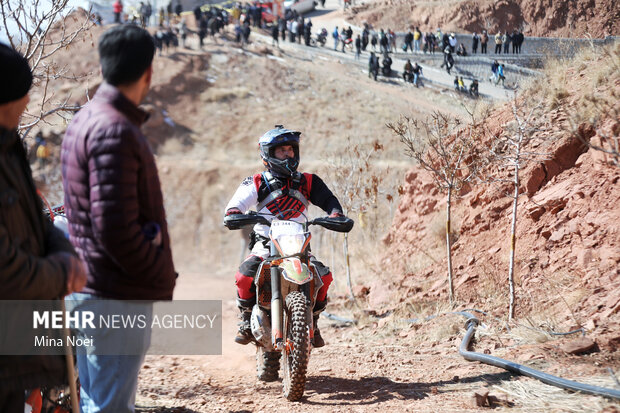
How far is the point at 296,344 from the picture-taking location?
5.58 m

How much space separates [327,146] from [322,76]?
7945 millimetres

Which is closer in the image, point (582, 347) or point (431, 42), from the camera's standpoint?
point (582, 347)

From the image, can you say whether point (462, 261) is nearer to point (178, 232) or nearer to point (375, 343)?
point (375, 343)

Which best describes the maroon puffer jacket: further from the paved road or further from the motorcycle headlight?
the paved road

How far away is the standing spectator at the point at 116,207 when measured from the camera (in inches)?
113

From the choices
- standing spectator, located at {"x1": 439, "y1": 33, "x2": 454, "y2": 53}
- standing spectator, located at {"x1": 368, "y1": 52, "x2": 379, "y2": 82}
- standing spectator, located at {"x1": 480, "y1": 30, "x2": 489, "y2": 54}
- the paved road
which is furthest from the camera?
standing spectator, located at {"x1": 368, "y1": 52, "x2": 379, "y2": 82}

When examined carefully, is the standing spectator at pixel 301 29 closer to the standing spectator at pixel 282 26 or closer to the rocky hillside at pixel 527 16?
the standing spectator at pixel 282 26

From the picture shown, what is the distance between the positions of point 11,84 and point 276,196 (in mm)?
3801

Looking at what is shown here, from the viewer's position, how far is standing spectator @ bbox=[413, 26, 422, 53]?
17.2m

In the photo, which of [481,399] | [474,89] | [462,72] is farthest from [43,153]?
[481,399]

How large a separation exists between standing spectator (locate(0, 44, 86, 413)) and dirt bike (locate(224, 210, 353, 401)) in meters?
2.85

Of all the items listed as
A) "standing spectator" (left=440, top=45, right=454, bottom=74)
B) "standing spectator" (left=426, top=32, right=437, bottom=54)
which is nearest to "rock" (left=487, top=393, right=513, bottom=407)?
"standing spectator" (left=440, top=45, right=454, bottom=74)

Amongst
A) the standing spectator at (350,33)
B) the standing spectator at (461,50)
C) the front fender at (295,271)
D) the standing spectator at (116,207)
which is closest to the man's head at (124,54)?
the standing spectator at (116,207)

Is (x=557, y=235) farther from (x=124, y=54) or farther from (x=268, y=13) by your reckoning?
(x=268, y=13)
